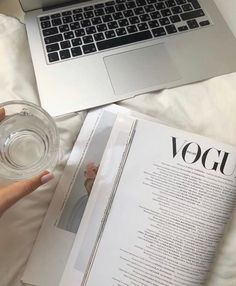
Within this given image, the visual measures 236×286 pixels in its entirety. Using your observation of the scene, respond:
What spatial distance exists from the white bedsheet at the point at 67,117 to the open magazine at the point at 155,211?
25 millimetres

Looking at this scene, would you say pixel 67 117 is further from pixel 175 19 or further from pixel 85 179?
pixel 175 19

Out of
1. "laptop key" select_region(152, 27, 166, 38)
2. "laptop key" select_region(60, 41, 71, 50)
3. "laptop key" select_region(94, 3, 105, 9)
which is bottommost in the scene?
"laptop key" select_region(60, 41, 71, 50)

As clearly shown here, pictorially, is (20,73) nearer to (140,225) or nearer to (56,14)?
(56,14)

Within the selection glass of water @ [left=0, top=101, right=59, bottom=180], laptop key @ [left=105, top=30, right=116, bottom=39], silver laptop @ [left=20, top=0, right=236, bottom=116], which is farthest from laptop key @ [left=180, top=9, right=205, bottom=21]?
glass of water @ [left=0, top=101, right=59, bottom=180]

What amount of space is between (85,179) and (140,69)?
0.55 ft

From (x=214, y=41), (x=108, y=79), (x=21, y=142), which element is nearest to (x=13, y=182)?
(x=21, y=142)

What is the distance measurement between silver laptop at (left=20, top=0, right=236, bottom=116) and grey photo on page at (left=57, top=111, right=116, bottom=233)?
33mm

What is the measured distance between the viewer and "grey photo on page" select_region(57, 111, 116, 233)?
460mm

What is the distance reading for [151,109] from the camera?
507 millimetres

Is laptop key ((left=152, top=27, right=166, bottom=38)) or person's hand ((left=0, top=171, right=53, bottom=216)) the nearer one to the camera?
person's hand ((left=0, top=171, right=53, bottom=216))

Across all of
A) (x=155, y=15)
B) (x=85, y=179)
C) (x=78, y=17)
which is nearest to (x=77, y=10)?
(x=78, y=17)

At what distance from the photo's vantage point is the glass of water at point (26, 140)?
46 cm

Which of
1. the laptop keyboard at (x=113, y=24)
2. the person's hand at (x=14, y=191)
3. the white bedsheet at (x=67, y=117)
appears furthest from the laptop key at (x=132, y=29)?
the person's hand at (x=14, y=191)

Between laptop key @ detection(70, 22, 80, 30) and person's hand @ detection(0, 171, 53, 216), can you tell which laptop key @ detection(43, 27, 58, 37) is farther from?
person's hand @ detection(0, 171, 53, 216)
